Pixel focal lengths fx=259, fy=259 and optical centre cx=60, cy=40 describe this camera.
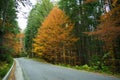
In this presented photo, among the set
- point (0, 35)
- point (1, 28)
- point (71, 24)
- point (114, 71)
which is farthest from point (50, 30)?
point (114, 71)

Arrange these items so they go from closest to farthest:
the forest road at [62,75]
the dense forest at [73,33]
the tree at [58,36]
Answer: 1. the forest road at [62,75]
2. the dense forest at [73,33]
3. the tree at [58,36]

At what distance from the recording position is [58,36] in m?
44.2

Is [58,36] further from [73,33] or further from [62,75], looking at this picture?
[62,75]

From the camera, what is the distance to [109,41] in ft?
73.6

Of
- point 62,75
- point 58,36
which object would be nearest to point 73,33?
point 58,36

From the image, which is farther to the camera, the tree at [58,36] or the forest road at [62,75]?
the tree at [58,36]

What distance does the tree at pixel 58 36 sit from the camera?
43594 millimetres

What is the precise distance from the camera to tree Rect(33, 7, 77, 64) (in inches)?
1716

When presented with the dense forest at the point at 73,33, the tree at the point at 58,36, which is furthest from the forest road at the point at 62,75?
the tree at the point at 58,36

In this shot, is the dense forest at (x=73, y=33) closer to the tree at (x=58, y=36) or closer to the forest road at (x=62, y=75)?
the tree at (x=58, y=36)

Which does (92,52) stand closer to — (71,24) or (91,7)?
(71,24)

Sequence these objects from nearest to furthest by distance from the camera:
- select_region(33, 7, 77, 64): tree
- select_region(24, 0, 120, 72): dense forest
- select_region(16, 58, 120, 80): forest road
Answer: select_region(16, 58, 120, 80): forest road → select_region(24, 0, 120, 72): dense forest → select_region(33, 7, 77, 64): tree

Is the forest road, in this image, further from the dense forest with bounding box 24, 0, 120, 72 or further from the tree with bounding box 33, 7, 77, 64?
the tree with bounding box 33, 7, 77, 64

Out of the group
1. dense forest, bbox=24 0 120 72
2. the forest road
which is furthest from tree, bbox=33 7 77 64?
the forest road
